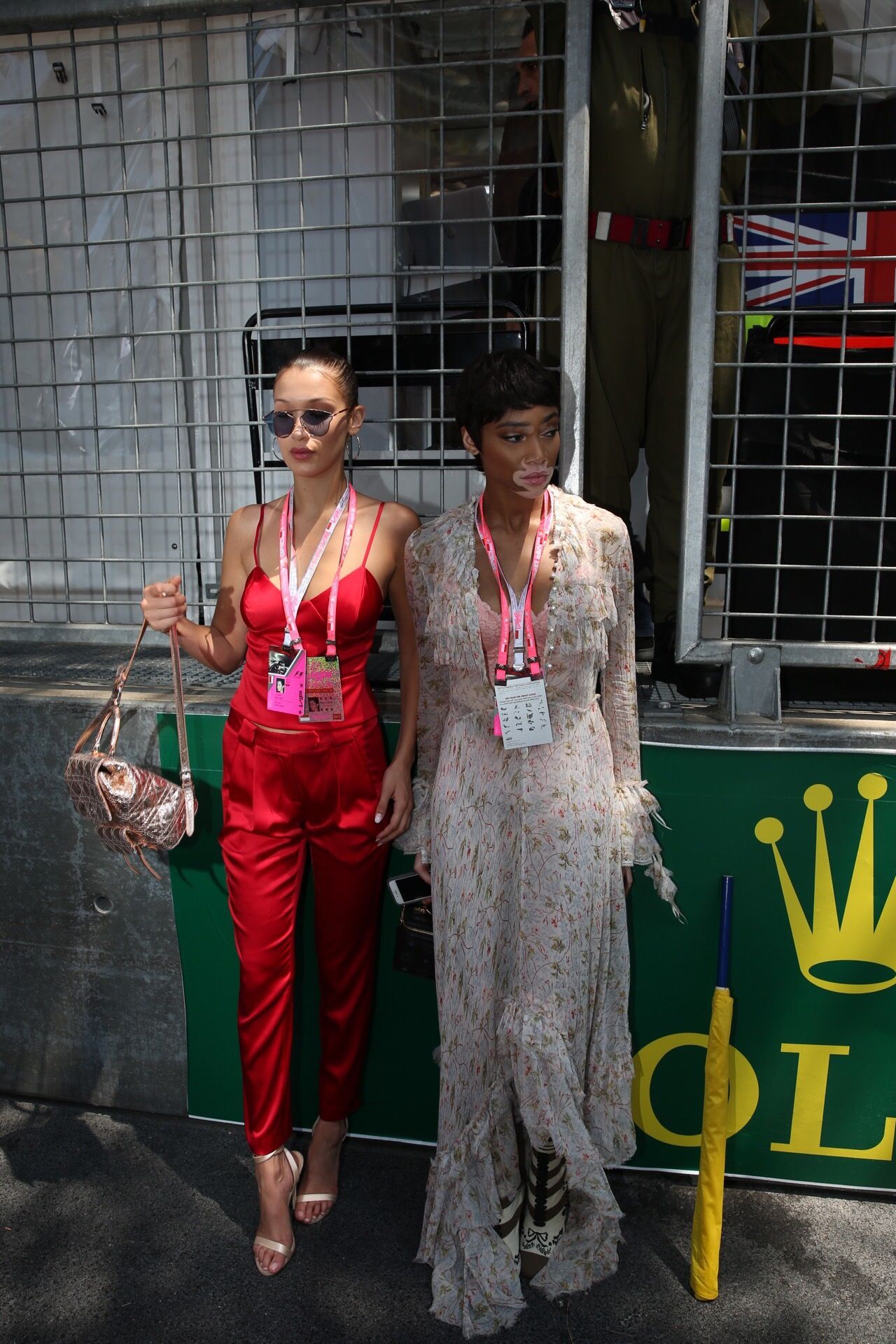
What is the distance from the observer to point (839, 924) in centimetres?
249

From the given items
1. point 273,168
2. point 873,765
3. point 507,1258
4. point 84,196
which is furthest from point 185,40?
point 507,1258

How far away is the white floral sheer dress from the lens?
7.08 feet

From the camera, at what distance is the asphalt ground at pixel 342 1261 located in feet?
7.24

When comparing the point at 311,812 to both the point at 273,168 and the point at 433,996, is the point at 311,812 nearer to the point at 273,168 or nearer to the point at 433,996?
the point at 433,996

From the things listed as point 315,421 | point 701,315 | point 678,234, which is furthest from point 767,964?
point 678,234

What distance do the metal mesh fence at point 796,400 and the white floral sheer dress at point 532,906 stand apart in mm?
483

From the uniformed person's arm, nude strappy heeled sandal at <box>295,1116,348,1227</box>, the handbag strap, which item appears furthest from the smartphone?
the uniformed person's arm

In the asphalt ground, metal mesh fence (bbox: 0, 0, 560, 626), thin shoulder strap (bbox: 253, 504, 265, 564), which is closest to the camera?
the asphalt ground

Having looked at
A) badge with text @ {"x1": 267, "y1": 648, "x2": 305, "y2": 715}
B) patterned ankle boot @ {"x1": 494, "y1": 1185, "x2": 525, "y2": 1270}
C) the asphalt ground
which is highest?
badge with text @ {"x1": 267, "y1": 648, "x2": 305, "y2": 715}

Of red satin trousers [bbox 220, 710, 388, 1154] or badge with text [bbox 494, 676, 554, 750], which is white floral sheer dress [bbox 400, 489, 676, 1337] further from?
red satin trousers [bbox 220, 710, 388, 1154]

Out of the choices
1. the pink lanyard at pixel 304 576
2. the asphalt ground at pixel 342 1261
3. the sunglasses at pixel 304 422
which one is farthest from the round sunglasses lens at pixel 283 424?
the asphalt ground at pixel 342 1261

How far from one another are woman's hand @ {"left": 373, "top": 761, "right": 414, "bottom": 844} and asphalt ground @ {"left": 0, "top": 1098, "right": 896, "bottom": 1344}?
3.35ft

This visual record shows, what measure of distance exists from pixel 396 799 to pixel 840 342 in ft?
5.24

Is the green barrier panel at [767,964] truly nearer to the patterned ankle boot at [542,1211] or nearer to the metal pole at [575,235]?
the patterned ankle boot at [542,1211]
